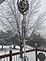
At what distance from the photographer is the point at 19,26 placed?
3678 mm

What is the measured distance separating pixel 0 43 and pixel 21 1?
122cm

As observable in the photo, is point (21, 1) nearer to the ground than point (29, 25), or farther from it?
farther from it

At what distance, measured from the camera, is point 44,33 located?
12.0 ft

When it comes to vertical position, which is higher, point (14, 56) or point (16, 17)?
point (16, 17)

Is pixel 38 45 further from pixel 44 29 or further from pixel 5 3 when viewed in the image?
pixel 5 3

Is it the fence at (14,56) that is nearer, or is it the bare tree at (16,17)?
the fence at (14,56)

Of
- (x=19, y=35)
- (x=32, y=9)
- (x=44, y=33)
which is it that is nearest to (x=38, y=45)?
(x=44, y=33)

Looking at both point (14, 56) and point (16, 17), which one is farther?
point (16, 17)

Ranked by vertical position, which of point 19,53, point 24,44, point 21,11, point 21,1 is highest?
point 21,1

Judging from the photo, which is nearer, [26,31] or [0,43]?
[0,43]

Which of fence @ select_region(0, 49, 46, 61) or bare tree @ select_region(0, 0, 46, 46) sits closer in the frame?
fence @ select_region(0, 49, 46, 61)

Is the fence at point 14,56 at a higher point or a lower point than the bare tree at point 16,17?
lower

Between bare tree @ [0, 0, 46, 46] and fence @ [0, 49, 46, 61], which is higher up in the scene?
bare tree @ [0, 0, 46, 46]

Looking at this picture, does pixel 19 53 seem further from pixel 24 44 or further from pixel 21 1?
pixel 21 1
